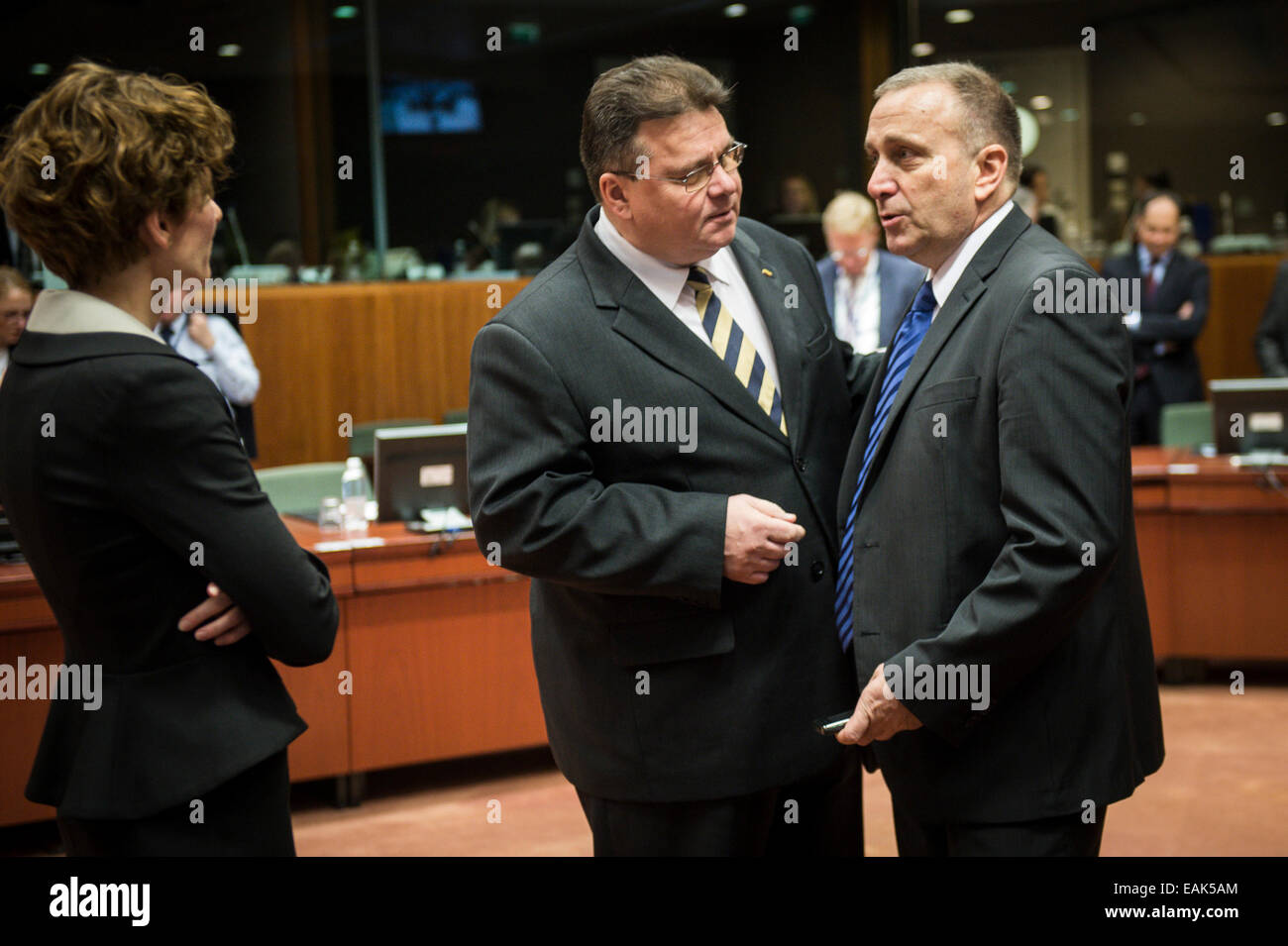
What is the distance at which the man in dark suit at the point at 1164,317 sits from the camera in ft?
21.7

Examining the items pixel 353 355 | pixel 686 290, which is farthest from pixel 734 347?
pixel 353 355

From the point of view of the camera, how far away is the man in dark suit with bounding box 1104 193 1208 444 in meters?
6.61

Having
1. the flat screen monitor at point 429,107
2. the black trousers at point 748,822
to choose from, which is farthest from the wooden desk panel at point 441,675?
the flat screen monitor at point 429,107

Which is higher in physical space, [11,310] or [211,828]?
[11,310]

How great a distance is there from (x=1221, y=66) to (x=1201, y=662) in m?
5.33

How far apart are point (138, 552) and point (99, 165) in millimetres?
443

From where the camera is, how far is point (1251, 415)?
5.13 m

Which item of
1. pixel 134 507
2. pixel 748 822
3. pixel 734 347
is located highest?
pixel 734 347

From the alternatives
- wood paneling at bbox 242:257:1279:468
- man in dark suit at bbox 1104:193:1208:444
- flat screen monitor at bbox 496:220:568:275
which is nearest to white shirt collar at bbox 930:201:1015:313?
man in dark suit at bbox 1104:193:1208:444

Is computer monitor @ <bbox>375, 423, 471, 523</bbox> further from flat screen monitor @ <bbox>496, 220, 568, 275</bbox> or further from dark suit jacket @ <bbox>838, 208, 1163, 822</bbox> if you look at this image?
flat screen monitor @ <bbox>496, 220, 568, 275</bbox>

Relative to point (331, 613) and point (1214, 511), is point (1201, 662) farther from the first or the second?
point (331, 613)

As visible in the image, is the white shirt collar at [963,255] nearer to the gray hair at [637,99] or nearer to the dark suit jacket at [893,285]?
the gray hair at [637,99]

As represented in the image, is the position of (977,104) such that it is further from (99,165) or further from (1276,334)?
(1276,334)

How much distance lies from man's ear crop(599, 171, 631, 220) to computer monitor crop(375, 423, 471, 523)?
98.3 inches
